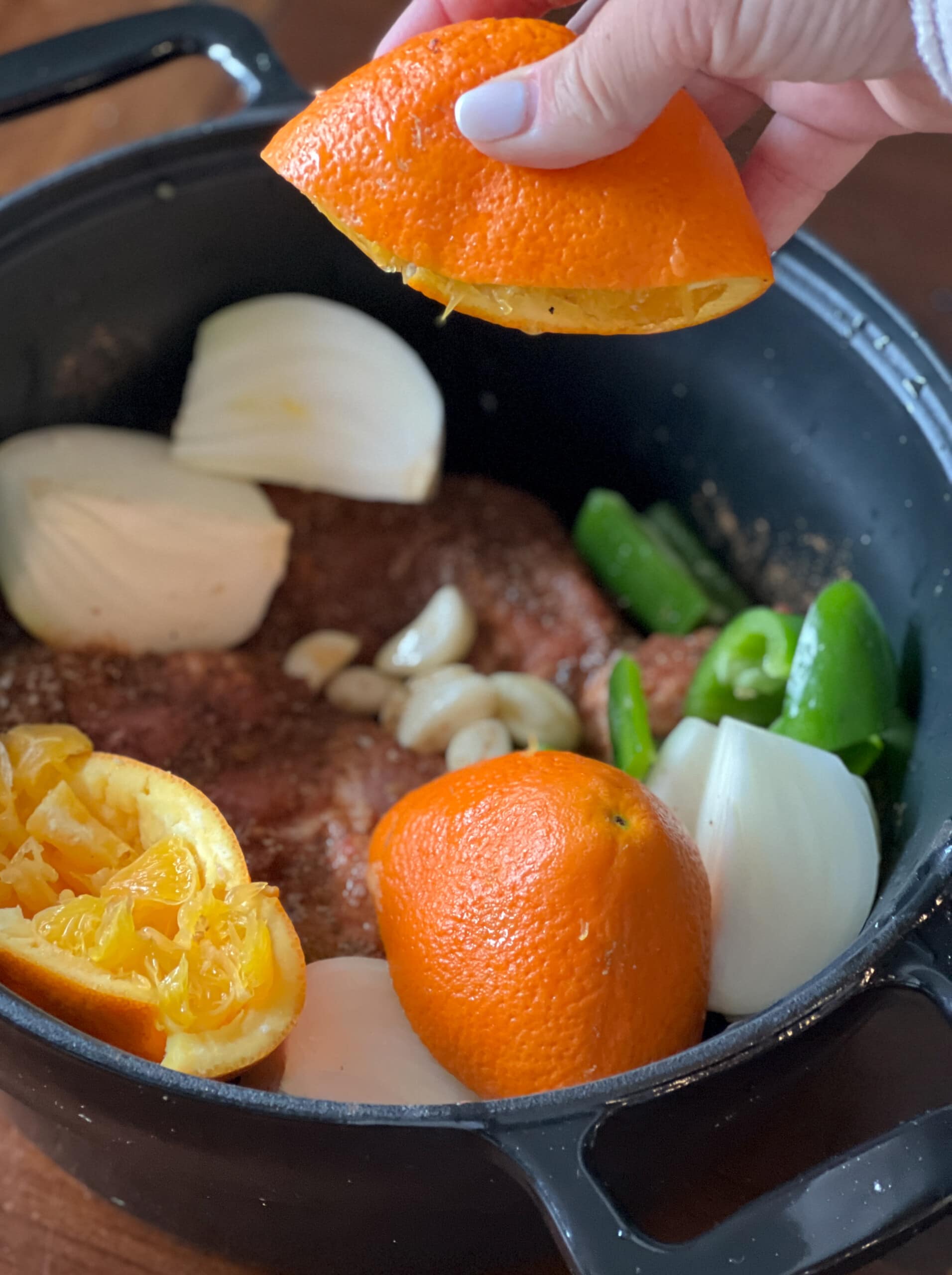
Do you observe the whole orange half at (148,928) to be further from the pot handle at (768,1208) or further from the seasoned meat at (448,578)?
the seasoned meat at (448,578)

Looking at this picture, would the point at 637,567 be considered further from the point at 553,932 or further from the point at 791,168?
the point at 553,932

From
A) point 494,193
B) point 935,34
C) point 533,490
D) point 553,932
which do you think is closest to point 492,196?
point 494,193

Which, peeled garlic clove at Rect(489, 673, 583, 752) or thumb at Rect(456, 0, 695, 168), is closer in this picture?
thumb at Rect(456, 0, 695, 168)

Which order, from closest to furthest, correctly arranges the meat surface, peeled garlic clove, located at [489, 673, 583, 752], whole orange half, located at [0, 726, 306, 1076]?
whole orange half, located at [0, 726, 306, 1076], the meat surface, peeled garlic clove, located at [489, 673, 583, 752]

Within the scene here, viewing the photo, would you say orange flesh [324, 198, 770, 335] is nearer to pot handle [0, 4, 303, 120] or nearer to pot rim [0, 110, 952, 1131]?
pot rim [0, 110, 952, 1131]

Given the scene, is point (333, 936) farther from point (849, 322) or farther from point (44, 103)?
point (44, 103)

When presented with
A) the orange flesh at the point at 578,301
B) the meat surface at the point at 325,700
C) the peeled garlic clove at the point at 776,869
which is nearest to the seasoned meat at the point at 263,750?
the meat surface at the point at 325,700

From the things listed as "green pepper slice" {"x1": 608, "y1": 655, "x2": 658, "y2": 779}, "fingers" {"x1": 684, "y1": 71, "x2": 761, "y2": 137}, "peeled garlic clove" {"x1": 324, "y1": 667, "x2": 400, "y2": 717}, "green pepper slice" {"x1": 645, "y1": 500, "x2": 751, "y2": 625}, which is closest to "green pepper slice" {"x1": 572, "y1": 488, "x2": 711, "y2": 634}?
"green pepper slice" {"x1": 645, "y1": 500, "x2": 751, "y2": 625}
